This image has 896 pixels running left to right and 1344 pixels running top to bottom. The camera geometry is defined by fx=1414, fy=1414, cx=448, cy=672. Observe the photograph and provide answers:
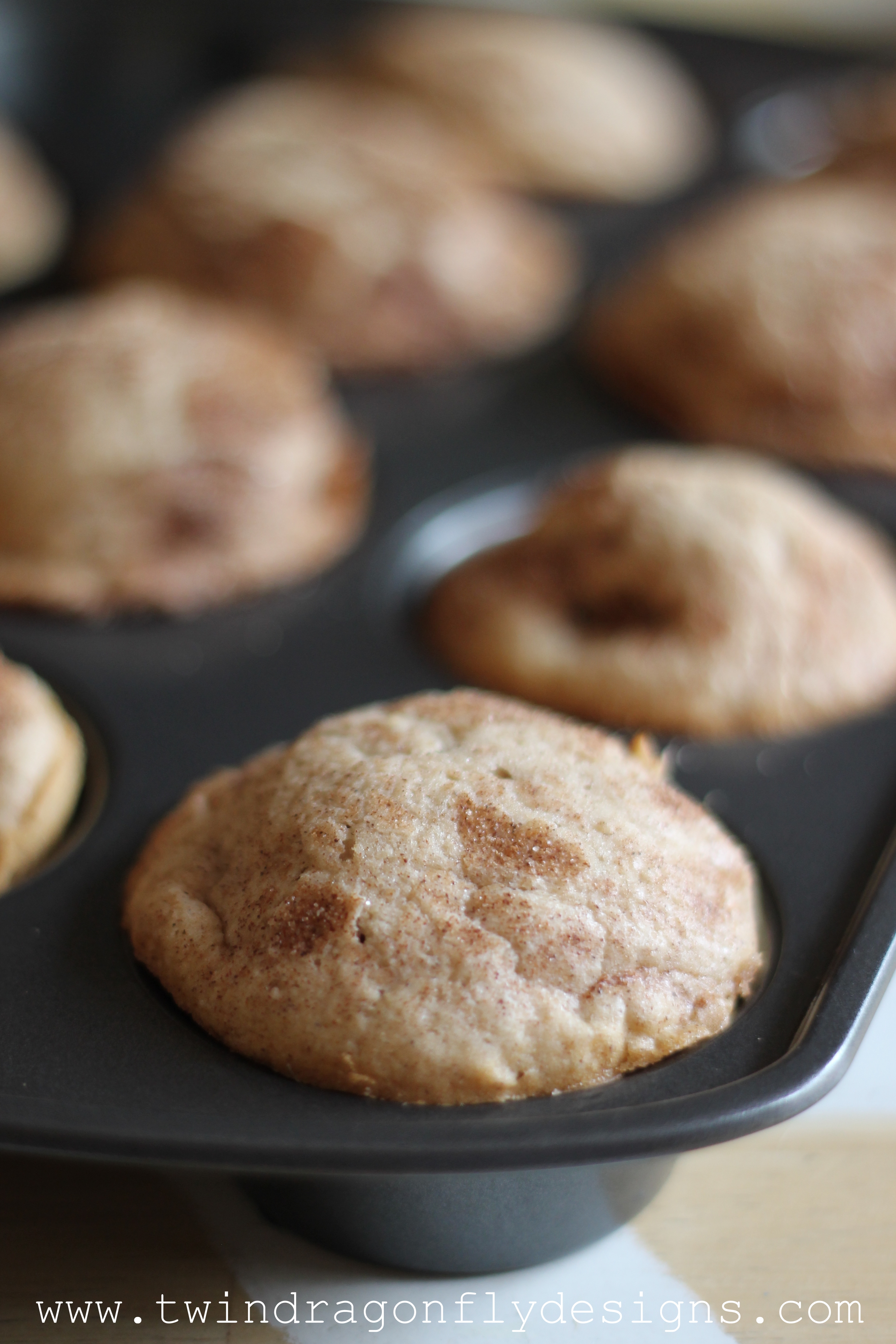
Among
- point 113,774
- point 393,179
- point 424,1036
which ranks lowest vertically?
point 113,774

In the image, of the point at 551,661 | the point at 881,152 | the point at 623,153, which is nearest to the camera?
the point at 551,661

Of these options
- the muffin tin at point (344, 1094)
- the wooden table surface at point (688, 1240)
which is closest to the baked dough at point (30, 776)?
the muffin tin at point (344, 1094)

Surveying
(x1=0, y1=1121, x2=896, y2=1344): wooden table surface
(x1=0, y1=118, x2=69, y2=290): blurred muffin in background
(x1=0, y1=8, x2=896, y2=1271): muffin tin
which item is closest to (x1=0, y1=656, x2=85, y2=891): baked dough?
(x1=0, y1=8, x2=896, y2=1271): muffin tin

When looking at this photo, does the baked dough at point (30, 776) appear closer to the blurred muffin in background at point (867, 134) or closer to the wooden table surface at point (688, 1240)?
the wooden table surface at point (688, 1240)

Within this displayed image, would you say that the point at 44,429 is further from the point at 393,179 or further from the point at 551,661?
the point at 393,179

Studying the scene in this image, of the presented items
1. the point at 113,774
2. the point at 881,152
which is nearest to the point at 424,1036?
the point at 113,774
